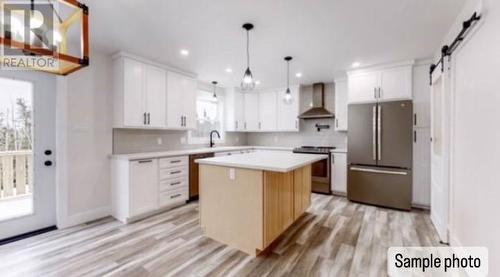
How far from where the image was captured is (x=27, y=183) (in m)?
2.73

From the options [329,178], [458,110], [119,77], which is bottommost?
[329,178]

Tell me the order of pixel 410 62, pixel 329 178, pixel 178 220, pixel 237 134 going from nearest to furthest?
pixel 178 220 → pixel 410 62 → pixel 329 178 → pixel 237 134

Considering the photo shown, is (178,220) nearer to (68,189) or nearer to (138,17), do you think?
(68,189)

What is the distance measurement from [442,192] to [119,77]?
15.5ft

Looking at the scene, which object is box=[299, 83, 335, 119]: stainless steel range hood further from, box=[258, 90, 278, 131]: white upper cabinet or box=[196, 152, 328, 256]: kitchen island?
box=[196, 152, 328, 256]: kitchen island

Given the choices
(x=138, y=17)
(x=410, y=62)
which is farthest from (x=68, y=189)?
(x=410, y=62)

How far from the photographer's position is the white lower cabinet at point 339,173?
4.31 m

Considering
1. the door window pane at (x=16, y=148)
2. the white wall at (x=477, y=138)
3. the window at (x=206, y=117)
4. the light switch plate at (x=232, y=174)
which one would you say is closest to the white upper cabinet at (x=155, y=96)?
the window at (x=206, y=117)

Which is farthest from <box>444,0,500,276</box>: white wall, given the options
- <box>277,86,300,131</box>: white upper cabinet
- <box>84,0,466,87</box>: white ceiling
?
<box>277,86,300,131</box>: white upper cabinet

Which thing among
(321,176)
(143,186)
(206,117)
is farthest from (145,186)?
(321,176)

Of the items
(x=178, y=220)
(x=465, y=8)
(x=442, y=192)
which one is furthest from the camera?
(x=178, y=220)

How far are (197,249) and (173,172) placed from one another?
63.6 inches

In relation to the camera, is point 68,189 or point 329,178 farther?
point 329,178

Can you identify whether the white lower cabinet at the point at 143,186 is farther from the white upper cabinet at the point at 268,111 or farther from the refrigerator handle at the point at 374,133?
the refrigerator handle at the point at 374,133
